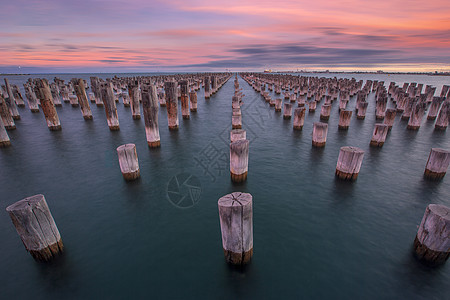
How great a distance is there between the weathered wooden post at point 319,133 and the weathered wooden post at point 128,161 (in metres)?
9.48

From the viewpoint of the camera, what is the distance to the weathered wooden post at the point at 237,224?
4.31 metres

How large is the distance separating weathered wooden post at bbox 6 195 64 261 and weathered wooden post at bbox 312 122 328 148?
468 inches

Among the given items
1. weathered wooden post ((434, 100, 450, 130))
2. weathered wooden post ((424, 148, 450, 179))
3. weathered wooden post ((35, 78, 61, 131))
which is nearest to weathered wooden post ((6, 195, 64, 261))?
weathered wooden post ((35, 78, 61, 131))

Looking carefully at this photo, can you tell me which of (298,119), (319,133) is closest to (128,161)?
(319,133)

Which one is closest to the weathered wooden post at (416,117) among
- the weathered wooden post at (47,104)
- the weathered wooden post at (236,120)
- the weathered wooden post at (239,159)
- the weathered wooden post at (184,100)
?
the weathered wooden post at (236,120)

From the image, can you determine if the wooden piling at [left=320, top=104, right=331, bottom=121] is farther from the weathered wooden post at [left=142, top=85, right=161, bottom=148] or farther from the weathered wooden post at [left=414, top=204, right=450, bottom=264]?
the weathered wooden post at [left=414, top=204, right=450, bottom=264]

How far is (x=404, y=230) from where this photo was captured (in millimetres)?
6230

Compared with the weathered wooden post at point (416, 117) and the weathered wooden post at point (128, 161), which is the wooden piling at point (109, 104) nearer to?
the weathered wooden post at point (128, 161)

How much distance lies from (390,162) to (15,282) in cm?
1462

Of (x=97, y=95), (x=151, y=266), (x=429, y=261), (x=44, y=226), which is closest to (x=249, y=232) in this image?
(x=151, y=266)

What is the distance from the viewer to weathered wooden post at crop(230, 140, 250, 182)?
25.4 ft

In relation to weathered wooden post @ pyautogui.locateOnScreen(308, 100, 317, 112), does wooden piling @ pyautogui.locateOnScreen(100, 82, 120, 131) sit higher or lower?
higher

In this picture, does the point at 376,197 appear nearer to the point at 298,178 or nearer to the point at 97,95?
the point at 298,178

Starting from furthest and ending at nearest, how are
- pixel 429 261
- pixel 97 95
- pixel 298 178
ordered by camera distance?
pixel 97 95
pixel 298 178
pixel 429 261
